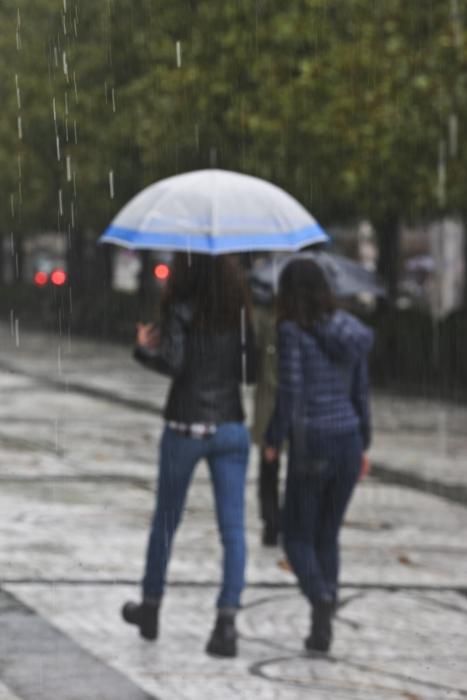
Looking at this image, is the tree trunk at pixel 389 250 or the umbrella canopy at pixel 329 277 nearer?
the umbrella canopy at pixel 329 277

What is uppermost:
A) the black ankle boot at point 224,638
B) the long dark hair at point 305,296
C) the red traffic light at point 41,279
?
the long dark hair at point 305,296

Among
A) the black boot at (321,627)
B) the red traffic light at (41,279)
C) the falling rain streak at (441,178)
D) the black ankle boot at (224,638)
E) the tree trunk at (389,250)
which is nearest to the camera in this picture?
the black ankle boot at (224,638)

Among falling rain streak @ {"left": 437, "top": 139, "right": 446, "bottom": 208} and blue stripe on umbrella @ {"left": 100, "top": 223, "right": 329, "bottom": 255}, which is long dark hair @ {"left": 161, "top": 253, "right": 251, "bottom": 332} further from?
falling rain streak @ {"left": 437, "top": 139, "right": 446, "bottom": 208}

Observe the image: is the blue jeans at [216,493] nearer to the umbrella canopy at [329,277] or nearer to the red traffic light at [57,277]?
the umbrella canopy at [329,277]

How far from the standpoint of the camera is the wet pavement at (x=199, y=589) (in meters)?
6.63

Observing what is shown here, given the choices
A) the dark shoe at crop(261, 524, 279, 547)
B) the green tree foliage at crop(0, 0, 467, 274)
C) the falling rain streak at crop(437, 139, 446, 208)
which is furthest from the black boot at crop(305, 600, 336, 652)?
the falling rain streak at crop(437, 139, 446, 208)

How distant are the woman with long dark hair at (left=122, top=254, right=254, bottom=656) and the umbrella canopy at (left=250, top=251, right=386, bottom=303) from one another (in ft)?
1.91

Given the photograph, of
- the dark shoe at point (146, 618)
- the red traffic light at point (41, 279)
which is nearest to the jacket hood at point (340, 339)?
the dark shoe at point (146, 618)

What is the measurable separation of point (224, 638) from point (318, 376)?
117 centimetres

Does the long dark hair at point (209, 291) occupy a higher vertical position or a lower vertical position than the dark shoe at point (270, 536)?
higher

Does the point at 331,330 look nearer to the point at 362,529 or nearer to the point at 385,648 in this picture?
the point at 385,648

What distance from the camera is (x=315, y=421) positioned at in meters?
7.28

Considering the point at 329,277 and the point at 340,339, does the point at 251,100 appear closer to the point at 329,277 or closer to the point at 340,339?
the point at 329,277

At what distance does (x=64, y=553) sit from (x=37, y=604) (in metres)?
1.34
